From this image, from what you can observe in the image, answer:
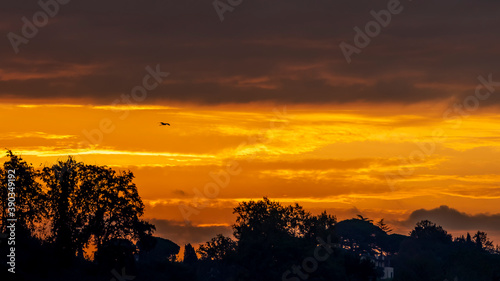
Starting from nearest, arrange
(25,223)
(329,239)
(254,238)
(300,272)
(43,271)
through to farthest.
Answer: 1. (43,271)
2. (25,223)
3. (300,272)
4. (254,238)
5. (329,239)

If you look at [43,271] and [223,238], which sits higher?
[223,238]

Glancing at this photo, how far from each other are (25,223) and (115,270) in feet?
45.1

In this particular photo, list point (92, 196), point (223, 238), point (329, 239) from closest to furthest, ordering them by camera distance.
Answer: point (92, 196)
point (329, 239)
point (223, 238)

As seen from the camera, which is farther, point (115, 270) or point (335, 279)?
point (335, 279)

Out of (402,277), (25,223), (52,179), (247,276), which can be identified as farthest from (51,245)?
(402,277)

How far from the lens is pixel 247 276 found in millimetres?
136750

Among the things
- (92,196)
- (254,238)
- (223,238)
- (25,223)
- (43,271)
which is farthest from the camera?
(223,238)

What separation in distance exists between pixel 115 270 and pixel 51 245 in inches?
367

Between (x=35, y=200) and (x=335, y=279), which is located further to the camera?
(x=335, y=279)

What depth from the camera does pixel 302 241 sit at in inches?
5753

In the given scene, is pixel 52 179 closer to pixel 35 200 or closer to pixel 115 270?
pixel 35 200

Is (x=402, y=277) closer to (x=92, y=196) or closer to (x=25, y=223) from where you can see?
(x=92, y=196)

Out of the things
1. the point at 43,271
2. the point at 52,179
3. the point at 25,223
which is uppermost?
the point at 52,179

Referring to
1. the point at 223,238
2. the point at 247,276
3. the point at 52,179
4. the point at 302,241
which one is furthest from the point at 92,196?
A: the point at 223,238
